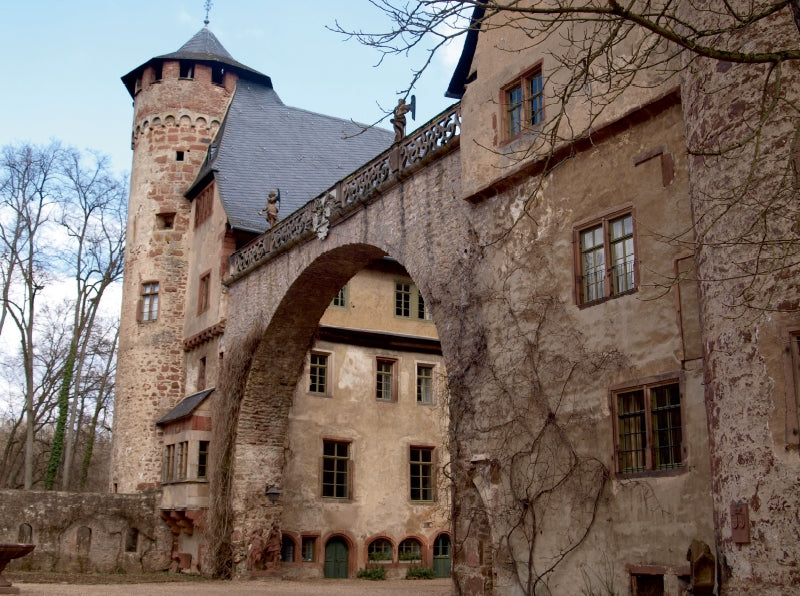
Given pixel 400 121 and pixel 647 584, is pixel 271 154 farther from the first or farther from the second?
pixel 647 584

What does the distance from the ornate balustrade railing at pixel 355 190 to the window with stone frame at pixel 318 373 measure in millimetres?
2762

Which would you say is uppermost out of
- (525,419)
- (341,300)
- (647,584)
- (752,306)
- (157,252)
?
(157,252)

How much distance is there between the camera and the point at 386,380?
2381 centimetres

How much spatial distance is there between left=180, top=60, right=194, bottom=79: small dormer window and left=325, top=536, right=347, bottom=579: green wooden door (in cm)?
1331

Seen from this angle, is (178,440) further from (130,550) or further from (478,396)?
(478,396)

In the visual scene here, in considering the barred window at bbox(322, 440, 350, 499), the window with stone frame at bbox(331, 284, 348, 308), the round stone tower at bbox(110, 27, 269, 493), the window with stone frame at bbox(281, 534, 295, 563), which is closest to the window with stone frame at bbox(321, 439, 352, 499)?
the barred window at bbox(322, 440, 350, 499)

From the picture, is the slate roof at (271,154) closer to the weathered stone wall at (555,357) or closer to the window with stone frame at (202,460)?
the window with stone frame at (202,460)

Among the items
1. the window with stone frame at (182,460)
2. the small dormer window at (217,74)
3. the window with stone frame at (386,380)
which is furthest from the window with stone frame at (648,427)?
the small dormer window at (217,74)

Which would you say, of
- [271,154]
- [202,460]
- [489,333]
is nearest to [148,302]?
[271,154]

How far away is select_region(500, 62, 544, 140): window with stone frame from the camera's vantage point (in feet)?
40.1

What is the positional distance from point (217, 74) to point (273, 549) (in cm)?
1379

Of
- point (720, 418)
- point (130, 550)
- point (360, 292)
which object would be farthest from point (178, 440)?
point (720, 418)

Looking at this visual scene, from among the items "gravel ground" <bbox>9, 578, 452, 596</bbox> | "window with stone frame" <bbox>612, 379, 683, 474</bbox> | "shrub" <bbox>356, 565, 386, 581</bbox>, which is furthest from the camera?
"shrub" <bbox>356, 565, 386, 581</bbox>

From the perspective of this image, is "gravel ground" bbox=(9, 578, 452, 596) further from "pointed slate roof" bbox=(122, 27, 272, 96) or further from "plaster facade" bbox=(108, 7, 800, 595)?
"pointed slate roof" bbox=(122, 27, 272, 96)
